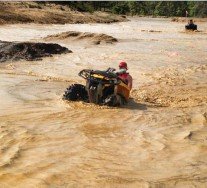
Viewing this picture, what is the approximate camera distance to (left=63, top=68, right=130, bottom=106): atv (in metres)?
9.22

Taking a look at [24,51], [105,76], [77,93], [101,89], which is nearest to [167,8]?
[24,51]

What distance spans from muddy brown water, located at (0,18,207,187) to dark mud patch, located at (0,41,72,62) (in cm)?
183

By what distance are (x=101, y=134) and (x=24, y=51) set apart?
34.4ft

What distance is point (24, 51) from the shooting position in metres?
17.8

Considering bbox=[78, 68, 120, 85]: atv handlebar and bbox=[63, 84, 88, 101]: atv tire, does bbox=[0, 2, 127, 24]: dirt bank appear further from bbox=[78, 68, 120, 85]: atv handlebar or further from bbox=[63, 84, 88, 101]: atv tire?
bbox=[78, 68, 120, 85]: atv handlebar

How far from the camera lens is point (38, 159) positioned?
258 inches

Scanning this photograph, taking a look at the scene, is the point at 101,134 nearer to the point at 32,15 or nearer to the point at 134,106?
the point at 134,106

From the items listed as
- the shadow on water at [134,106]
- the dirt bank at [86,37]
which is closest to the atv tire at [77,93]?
the shadow on water at [134,106]

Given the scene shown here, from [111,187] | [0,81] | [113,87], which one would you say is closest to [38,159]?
[111,187]

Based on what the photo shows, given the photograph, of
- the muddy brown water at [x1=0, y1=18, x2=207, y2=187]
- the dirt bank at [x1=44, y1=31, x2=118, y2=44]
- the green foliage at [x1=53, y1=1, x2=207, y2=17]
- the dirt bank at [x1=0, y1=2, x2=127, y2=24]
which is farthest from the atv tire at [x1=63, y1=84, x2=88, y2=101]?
the green foliage at [x1=53, y1=1, x2=207, y2=17]

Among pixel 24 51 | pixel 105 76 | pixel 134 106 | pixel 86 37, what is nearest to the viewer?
pixel 105 76

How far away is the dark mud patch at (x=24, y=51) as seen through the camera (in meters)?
17.0

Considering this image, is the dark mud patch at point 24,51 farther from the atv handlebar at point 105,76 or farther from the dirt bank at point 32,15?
the dirt bank at point 32,15

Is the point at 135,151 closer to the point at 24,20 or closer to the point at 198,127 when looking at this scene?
the point at 198,127
